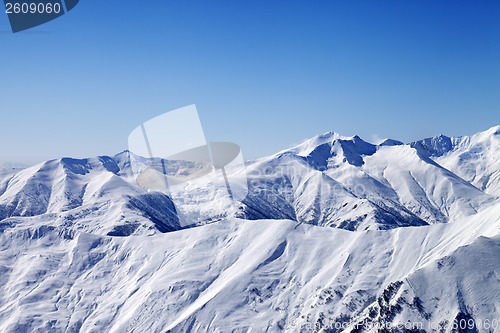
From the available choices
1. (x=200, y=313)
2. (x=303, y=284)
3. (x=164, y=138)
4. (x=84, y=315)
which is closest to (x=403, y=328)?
(x=303, y=284)

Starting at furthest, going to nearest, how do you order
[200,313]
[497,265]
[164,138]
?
1. [200,313]
2. [497,265]
3. [164,138]

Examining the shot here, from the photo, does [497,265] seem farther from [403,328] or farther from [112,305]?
[112,305]

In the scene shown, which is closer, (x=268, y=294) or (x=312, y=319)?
(x=312, y=319)

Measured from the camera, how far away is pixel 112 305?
19950cm

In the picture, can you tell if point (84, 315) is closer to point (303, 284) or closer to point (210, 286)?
point (210, 286)

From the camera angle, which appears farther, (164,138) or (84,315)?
(84,315)

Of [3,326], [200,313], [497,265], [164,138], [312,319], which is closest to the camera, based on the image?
[164,138]

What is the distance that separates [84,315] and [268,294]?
7488 centimetres

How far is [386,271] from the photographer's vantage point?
17762cm

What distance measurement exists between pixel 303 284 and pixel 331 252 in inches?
753

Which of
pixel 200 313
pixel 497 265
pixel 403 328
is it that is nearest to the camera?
pixel 403 328

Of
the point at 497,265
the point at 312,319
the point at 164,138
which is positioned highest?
the point at 164,138

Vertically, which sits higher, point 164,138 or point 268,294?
point 164,138

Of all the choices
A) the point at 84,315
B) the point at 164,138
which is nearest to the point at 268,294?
the point at 84,315
